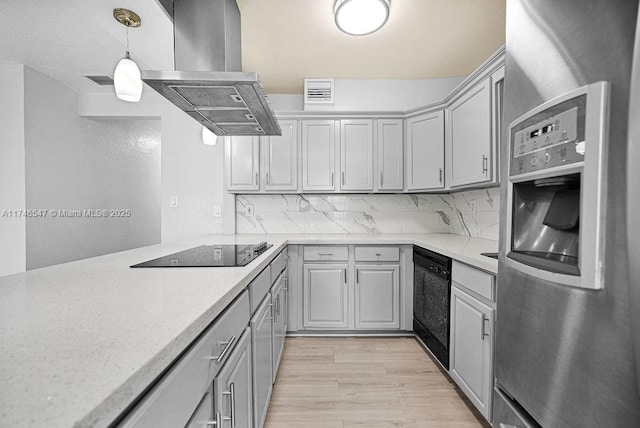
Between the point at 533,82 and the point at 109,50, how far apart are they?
11.1 feet

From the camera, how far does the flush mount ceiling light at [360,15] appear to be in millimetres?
2012

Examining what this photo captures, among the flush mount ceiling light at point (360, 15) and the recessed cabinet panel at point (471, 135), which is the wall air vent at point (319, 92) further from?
the recessed cabinet panel at point (471, 135)

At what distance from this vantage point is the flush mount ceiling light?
2012 mm

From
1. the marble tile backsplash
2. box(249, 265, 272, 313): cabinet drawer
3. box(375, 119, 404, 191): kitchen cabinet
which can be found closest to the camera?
box(249, 265, 272, 313): cabinet drawer

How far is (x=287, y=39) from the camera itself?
2488mm

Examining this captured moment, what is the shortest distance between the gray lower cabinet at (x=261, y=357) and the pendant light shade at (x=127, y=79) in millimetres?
1406

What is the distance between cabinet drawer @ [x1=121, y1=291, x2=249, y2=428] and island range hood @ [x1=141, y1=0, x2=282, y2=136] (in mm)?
1096

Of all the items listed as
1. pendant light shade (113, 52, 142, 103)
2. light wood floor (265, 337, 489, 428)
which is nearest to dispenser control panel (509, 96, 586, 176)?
light wood floor (265, 337, 489, 428)

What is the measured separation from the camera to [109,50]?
9.23 ft

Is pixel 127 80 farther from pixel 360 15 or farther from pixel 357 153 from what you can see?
pixel 357 153

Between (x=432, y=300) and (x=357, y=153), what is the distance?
1.56m

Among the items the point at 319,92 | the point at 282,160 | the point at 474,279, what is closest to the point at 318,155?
the point at 282,160

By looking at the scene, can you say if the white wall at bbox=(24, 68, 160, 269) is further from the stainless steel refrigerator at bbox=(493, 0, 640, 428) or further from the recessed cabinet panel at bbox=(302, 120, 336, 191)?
the stainless steel refrigerator at bbox=(493, 0, 640, 428)

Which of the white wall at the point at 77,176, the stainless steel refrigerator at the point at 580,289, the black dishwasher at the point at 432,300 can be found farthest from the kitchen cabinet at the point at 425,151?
the white wall at the point at 77,176
